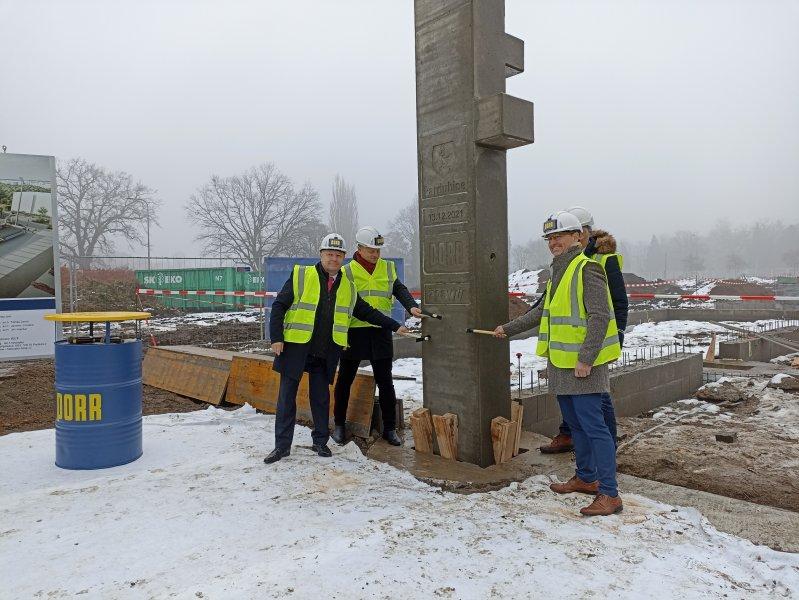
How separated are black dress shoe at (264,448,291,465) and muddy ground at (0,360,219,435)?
262 cm

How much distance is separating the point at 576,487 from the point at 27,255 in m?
Answer: 9.37

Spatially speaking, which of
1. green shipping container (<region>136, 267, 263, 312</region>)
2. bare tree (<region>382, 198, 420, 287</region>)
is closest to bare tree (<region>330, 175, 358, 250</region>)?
bare tree (<region>382, 198, 420, 287</region>)

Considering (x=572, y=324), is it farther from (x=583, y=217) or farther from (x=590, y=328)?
(x=583, y=217)

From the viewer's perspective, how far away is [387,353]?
545cm

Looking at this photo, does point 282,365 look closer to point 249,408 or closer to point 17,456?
point 249,408

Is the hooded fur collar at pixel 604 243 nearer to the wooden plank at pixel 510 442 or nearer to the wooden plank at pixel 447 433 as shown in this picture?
the wooden plank at pixel 510 442

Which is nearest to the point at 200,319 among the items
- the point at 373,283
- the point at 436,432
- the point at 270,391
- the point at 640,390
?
the point at 270,391

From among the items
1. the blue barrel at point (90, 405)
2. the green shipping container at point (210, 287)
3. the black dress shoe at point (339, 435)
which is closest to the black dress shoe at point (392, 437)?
the black dress shoe at point (339, 435)

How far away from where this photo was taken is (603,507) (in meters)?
3.66

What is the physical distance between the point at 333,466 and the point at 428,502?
1115 mm

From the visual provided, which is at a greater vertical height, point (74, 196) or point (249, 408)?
point (74, 196)

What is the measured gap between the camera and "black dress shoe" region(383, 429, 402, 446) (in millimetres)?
5353

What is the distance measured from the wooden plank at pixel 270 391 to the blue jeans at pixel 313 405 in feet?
1.87

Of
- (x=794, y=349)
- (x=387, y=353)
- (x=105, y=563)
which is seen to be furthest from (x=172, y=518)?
(x=794, y=349)
